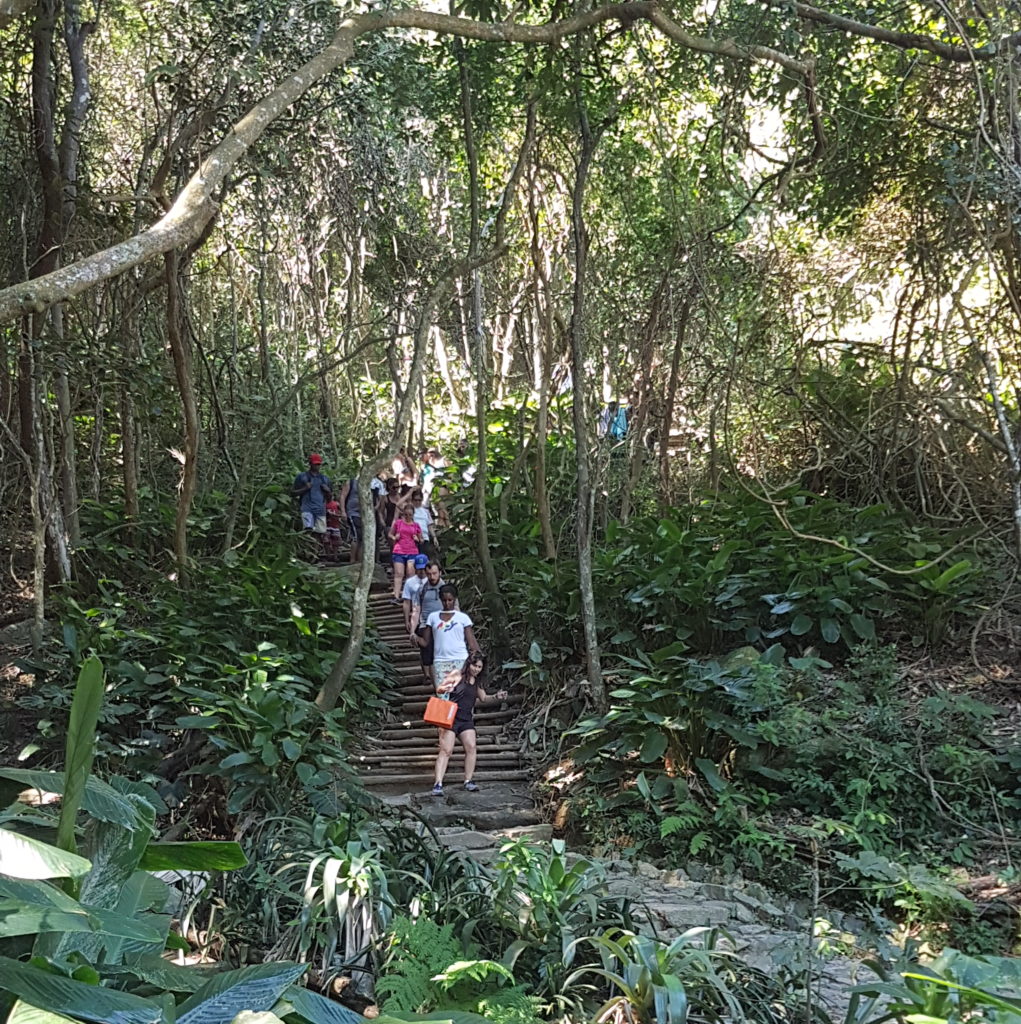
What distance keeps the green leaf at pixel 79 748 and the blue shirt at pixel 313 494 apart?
11196 mm

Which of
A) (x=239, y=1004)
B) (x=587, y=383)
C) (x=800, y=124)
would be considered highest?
(x=800, y=124)

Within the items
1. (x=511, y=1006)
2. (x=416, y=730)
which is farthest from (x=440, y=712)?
(x=511, y=1006)

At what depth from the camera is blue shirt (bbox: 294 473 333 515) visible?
12.8 meters

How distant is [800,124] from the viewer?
8.02m

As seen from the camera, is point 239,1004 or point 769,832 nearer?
point 239,1004

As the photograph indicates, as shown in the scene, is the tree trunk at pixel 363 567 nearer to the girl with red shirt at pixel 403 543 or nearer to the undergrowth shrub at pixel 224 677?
the undergrowth shrub at pixel 224 677

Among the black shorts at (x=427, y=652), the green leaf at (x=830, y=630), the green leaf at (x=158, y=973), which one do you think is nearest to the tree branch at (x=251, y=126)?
the green leaf at (x=158, y=973)

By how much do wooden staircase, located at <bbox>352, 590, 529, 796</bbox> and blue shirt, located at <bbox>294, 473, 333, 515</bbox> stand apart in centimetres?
326

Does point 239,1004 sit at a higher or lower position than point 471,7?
lower

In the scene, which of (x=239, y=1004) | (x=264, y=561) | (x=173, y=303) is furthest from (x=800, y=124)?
(x=239, y=1004)

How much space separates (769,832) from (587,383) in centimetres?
760

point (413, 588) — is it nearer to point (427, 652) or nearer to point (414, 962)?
point (427, 652)

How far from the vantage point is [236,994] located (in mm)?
1638

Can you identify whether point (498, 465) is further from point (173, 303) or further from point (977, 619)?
point (977, 619)
